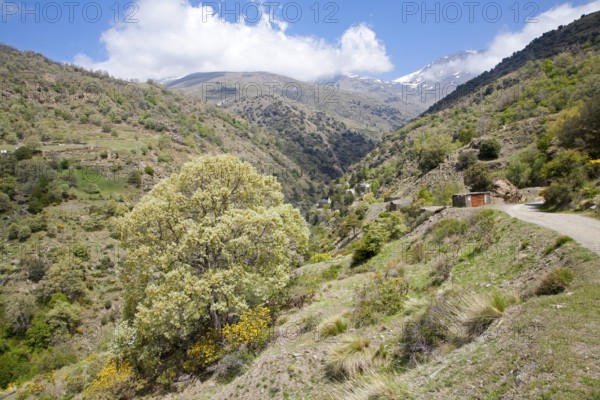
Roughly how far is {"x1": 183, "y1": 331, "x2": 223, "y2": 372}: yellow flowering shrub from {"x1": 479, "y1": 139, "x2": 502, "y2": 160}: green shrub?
34.3 meters

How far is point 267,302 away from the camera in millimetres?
13844

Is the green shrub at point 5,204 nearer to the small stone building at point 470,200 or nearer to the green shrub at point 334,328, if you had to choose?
the green shrub at point 334,328

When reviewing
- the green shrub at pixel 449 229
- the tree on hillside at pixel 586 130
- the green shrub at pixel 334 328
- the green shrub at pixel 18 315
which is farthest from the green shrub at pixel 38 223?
the tree on hillside at pixel 586 130

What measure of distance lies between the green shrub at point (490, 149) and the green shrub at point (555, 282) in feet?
107

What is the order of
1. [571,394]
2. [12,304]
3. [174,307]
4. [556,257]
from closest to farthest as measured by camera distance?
[571,394] < [556,257] < [174,307] < [12,304]

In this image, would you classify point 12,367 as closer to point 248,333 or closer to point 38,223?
point 38,223

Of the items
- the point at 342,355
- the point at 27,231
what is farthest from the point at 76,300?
the point at 342,355

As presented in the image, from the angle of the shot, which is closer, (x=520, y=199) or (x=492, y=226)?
(x=492, y=226)

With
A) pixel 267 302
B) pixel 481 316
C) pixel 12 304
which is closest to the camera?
pixel 481 316

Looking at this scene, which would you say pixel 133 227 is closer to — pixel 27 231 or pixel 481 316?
pixel 481 316

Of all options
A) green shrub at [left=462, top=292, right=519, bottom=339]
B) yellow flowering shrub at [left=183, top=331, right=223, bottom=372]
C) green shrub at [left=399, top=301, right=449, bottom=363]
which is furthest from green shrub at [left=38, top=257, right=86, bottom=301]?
green shrub at [left=462, top=292, right=519, bottom=339]

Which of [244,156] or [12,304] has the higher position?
[244,156]

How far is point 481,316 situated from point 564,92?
5225 centimetres

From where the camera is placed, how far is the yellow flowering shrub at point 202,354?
11.6 meters
